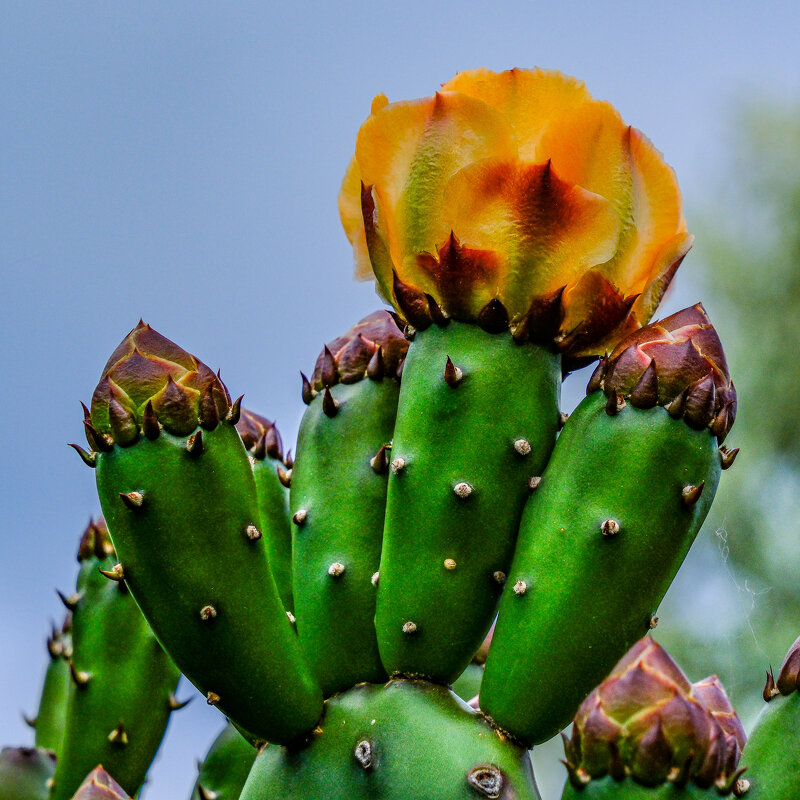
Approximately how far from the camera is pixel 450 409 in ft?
3.19

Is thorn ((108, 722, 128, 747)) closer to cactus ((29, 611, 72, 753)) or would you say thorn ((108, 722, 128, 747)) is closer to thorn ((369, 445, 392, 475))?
cactus ((29, 611, 72, 753))

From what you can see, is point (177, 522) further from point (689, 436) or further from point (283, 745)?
point (689, 436)

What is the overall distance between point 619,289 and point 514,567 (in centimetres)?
27

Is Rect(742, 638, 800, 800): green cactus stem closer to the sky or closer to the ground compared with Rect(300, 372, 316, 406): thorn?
closer to the ground

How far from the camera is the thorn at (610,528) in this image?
901mm

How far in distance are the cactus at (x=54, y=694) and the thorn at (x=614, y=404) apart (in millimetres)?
859

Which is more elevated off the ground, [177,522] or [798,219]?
[177,522]

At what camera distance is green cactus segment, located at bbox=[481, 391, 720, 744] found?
91cm

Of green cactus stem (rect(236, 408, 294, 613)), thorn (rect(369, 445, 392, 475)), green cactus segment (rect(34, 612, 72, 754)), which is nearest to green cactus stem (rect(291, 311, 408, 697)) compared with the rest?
thorn (rect(369, 445, 392, 475))

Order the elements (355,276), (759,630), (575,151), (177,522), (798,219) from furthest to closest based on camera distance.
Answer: (798,219) → (759,630) → (355,276) → (575,151) → (177,522)

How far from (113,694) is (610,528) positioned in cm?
70

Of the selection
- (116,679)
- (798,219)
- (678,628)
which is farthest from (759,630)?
(116,679)

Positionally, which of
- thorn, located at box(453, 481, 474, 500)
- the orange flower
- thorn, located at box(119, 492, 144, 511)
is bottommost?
thorn, located at box(453, 481, 474, 500)

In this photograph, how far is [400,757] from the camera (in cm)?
92
